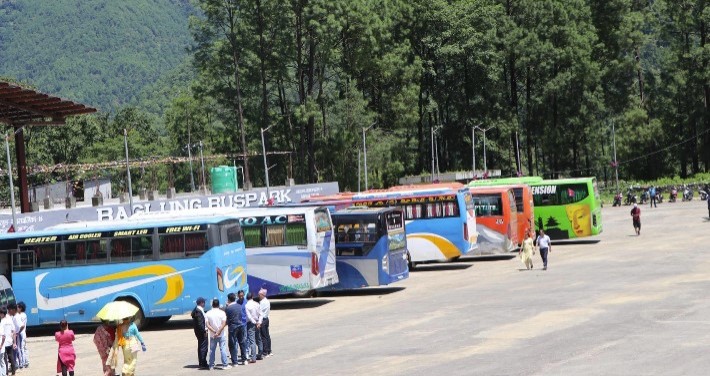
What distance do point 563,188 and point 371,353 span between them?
33.1 metres

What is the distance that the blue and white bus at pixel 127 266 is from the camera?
111ft

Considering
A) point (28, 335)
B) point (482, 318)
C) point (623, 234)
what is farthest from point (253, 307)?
point (623, 234)

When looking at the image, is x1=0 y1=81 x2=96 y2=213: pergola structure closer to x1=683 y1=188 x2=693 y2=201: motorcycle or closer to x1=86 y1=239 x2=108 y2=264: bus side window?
x1=86 y1=239 x2=108 y2=264: bus side window

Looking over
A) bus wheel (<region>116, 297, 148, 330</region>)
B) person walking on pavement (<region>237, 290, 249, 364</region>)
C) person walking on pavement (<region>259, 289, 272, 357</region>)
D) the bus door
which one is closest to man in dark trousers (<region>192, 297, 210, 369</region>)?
person walking on pavement (<region>237, 290, 249, 364</region>)

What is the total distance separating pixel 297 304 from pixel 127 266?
7.21 m

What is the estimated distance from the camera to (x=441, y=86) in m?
116

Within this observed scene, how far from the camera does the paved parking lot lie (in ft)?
76.9

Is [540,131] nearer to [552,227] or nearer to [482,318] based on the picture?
[552,227]

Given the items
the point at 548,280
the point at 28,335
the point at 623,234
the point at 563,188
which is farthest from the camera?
the point at 623,234

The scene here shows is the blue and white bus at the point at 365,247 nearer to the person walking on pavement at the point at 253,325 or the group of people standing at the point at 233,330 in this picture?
the group of people standing at the point at 233,330

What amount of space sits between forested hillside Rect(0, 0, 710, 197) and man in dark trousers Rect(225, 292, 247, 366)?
6154 cm

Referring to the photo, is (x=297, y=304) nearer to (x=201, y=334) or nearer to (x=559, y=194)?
(x=201, y=334)

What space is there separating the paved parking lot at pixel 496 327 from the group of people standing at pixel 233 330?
1.75 ft

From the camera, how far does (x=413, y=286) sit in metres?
42.8
